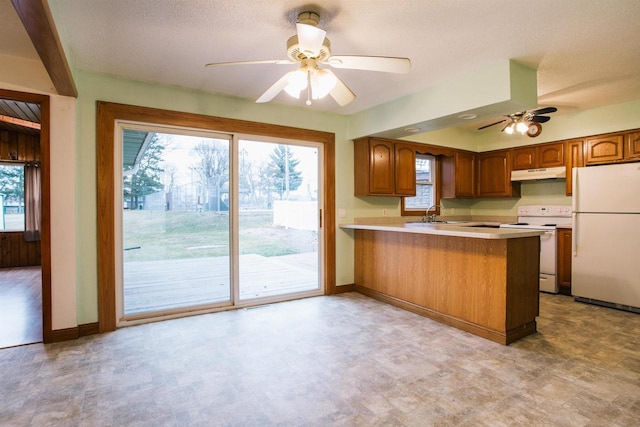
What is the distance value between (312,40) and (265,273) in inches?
121

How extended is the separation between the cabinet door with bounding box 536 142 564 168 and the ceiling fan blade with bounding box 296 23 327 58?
14.2ft

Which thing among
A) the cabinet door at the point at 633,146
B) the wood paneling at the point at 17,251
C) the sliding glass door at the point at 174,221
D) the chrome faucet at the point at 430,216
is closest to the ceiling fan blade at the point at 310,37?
the sliding glass door at the point at 174,221

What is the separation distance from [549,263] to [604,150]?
1594 mm

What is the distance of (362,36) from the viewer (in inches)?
96.2

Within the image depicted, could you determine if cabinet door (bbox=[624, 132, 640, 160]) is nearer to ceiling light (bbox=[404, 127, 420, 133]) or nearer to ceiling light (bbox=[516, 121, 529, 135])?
ceiling light (bbox=[516, 121, 529, 135])

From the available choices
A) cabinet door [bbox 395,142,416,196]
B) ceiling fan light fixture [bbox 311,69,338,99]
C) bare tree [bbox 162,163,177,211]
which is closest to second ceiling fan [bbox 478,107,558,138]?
cabinet door [bbox 395,142,416,196]

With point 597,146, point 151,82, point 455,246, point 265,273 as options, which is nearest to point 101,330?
point 265,273

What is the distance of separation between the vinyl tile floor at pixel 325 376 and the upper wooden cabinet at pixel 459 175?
2.58 metres

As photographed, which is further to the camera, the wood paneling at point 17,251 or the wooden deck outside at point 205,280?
the wood paneling at point 17,251

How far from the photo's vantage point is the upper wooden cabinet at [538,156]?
4706mm

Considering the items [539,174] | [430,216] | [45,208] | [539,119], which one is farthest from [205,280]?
[539,174]

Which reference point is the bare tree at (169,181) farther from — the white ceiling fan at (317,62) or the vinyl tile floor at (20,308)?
the white ceiling fan at (317,62)

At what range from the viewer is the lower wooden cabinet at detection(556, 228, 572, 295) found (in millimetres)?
4461

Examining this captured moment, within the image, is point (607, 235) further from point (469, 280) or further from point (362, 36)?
point (362, 36)
